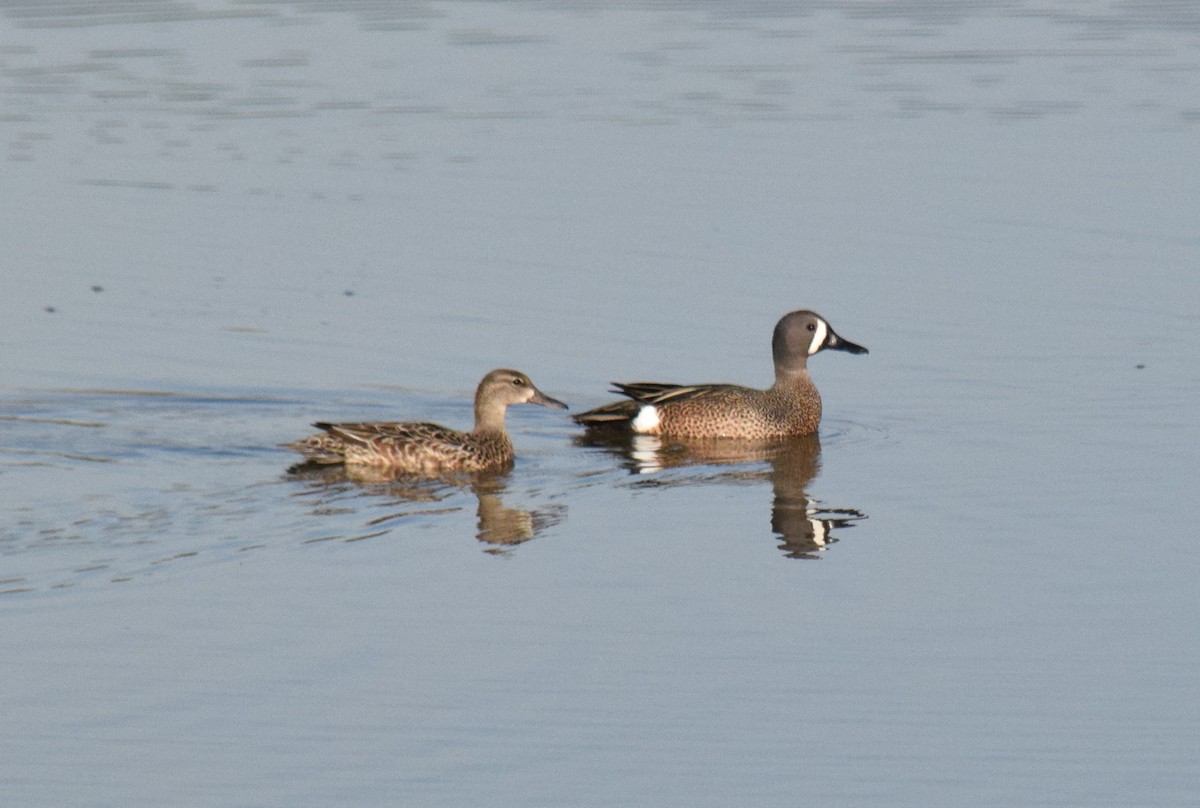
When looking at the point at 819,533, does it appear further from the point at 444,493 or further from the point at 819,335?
the point at 819,335

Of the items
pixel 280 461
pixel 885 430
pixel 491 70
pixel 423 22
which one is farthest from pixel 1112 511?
pixel 423 22

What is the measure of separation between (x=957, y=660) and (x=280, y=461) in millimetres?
5022

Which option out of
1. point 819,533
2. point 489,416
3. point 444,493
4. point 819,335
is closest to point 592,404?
point 489,416

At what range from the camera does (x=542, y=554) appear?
10.4 metres

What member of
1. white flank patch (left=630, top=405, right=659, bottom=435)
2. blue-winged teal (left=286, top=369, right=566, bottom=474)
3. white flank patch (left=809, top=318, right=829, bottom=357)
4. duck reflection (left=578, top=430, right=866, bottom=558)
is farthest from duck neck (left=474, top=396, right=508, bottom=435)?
white flank patch (left=809, top=318, right=829, bottom=357)

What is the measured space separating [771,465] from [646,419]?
96 cm

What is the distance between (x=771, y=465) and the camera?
520 inches

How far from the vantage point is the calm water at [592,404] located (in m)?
7.86

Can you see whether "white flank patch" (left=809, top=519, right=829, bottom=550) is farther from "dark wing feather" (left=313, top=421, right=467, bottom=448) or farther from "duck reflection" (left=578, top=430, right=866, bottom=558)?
"dark wing feather" (left=313, top=421, right=467, bottom=448)

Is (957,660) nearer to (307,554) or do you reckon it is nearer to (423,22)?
(307,554)

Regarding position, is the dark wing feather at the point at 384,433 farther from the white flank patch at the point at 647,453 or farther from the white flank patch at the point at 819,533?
the white flank patch at the point at 819,533

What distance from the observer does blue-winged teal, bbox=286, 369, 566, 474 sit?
40.9 feet

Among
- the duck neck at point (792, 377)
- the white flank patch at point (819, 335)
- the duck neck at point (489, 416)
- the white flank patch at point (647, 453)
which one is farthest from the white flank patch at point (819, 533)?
the white flank patch at point (819, 335)

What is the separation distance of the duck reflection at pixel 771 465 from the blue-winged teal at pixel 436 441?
75 centimetres
